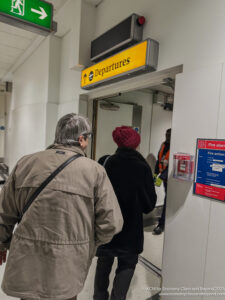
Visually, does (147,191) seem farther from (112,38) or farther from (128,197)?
(112,38)

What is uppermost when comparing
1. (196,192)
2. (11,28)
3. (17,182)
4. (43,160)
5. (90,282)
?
(11,28)

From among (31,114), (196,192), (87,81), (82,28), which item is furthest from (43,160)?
(31,114)

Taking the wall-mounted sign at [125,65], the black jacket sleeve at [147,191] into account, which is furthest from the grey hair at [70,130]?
the wall-mounted sign at [125,65]

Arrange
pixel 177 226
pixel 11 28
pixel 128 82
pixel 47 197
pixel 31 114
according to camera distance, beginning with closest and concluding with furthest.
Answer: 1. pixel 47 197
2. pixel 177 226
3. pixel 128 82
4. pixel 11 28
5. pixel 31 114

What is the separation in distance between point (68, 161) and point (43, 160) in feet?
0.46

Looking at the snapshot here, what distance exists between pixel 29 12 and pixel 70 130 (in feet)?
4.97

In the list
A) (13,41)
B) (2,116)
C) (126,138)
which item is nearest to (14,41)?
(13,41)

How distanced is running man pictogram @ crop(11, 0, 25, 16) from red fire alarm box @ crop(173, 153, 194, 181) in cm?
192

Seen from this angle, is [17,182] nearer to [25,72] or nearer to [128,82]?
[128,82]

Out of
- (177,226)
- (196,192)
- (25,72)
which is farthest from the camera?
(25,72)

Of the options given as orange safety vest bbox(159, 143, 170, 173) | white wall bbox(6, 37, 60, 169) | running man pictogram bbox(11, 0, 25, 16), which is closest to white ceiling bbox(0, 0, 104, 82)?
white wall bbox(6, 37, 60, 169)

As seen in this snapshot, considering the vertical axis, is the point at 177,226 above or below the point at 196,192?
below

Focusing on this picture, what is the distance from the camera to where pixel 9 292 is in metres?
1.06

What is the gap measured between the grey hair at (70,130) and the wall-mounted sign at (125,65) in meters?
0.99
